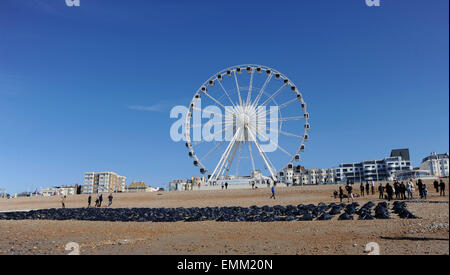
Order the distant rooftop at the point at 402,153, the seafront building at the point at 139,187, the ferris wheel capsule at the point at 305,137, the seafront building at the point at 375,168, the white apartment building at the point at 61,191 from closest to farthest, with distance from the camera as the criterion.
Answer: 1. the ferris wheel capsule at the point at 305,137
2. the white apartment building at the point at 61,191
3. the seafront building at the point at 375,168
4. the distant rooftop at the point at 402,153
5. the seafront building at the point at 139,187

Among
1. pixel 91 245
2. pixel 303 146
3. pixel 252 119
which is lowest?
pixel 91 245

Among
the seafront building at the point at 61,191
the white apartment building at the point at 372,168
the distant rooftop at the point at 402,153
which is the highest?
the distant rooftop at the point at 402,153

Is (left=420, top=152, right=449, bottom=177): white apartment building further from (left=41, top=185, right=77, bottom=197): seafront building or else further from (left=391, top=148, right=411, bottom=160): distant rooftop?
(left=391, top=148, right=411, bottom=160): distant rooftop

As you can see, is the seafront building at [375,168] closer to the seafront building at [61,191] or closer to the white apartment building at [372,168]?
the white apartment building at [372,168]

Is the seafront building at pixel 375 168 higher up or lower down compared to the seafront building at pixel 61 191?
higher up

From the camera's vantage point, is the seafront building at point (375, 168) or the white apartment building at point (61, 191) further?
the seafront building at point (375, 168)

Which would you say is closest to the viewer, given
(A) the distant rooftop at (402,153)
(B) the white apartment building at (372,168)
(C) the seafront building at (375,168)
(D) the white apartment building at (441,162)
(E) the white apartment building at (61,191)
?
(D) the white apartment building at (441,162)

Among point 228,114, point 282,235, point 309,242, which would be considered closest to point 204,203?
point 228,114

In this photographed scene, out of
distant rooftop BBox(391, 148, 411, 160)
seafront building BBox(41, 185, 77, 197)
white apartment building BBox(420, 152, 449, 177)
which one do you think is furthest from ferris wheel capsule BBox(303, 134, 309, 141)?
distant rooftop BBox(391, 148, 411, 160)

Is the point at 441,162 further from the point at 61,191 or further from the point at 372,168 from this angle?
the point at 372,168

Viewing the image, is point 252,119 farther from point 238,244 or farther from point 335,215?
point 238,244

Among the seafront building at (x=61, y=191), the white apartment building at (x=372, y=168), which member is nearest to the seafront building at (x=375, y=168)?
the white apartment building at (x=372, y=168)
